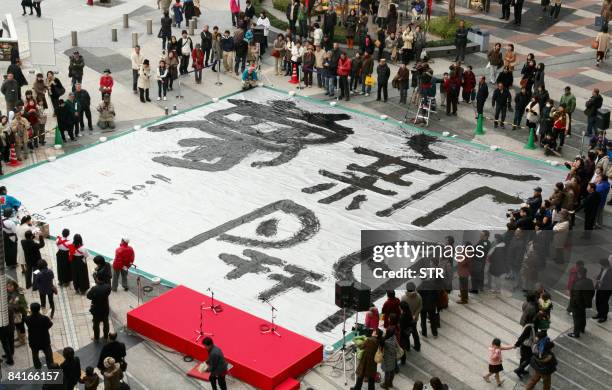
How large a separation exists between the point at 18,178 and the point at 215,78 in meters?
10.5

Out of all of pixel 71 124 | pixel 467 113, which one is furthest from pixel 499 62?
pixel 71 124

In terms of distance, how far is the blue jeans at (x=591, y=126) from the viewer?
3195cm

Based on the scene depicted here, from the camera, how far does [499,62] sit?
3669 centimetres

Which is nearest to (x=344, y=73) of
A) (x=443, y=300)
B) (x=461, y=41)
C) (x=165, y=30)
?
(x=461, y=41)

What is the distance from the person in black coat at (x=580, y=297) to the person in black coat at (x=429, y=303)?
2.90m

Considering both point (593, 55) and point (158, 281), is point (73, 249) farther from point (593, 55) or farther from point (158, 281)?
point (593, 55)

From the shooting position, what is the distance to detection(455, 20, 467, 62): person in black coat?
38844 mm

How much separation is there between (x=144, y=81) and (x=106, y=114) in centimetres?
260

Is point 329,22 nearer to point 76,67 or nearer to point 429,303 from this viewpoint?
point 76,67

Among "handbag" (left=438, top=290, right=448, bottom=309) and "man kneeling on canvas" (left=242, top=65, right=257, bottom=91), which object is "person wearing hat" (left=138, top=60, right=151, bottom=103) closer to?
"man kneeling on canvas" (left=242, top=65, right=257, bottom=91)

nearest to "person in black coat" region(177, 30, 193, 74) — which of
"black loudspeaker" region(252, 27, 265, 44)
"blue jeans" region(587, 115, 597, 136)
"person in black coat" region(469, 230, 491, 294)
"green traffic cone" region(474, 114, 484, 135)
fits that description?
"black loudspeaker" region(252, 27, 265, 44)

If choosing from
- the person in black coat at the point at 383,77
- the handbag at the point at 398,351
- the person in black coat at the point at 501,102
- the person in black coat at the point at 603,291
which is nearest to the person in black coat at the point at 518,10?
the person in black coat at the point at 383,77

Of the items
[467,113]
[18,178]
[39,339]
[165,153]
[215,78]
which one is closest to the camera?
[39,339]

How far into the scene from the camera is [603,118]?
31.2 m
